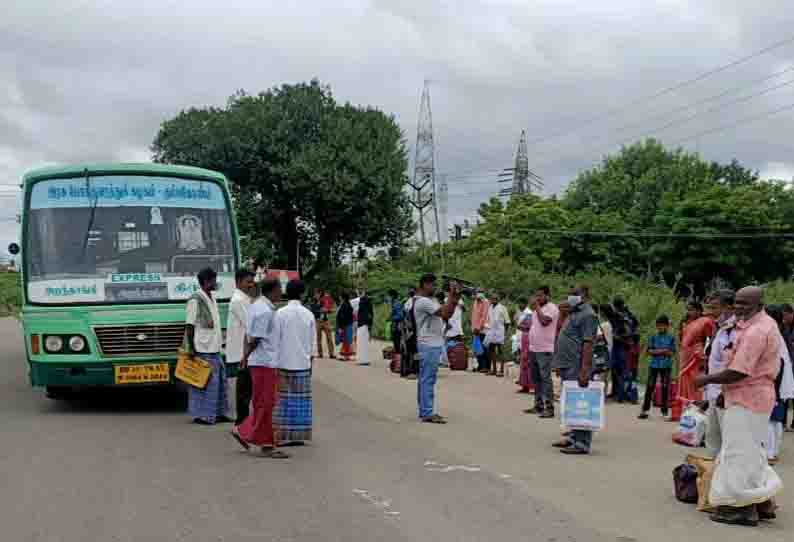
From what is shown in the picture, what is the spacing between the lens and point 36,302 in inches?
448

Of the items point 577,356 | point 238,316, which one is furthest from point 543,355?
point 238,316

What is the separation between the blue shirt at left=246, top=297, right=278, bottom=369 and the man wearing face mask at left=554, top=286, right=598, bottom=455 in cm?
324

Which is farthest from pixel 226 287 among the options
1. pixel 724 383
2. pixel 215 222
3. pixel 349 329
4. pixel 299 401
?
pixel 349 329

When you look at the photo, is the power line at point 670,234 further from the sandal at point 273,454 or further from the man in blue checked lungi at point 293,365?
the sandal at point 273,454

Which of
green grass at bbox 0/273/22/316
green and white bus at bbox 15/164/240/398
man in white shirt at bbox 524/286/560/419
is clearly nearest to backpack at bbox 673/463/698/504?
man in white shirt at bbox 524/286/560/419

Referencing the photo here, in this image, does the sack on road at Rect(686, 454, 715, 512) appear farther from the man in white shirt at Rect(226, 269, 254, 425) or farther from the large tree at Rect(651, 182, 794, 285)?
the large tree at Rect(651, 182, 794, 285)

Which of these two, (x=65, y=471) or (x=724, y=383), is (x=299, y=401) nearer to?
(x=65, y=471)

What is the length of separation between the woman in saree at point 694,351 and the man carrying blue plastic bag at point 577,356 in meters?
1.81

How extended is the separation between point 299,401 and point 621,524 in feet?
12.6

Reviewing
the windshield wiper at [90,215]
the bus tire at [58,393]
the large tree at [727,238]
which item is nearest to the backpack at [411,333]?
the windshield wiper at [90,215]

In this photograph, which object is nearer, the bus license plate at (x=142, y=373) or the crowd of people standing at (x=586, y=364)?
the crowd of people standing at (x=586, y=364)

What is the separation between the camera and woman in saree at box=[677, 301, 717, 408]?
1141 centimetres

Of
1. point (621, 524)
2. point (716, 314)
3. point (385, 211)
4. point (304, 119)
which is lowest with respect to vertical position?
point (621, 524)

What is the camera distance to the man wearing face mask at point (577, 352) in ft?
32.7
